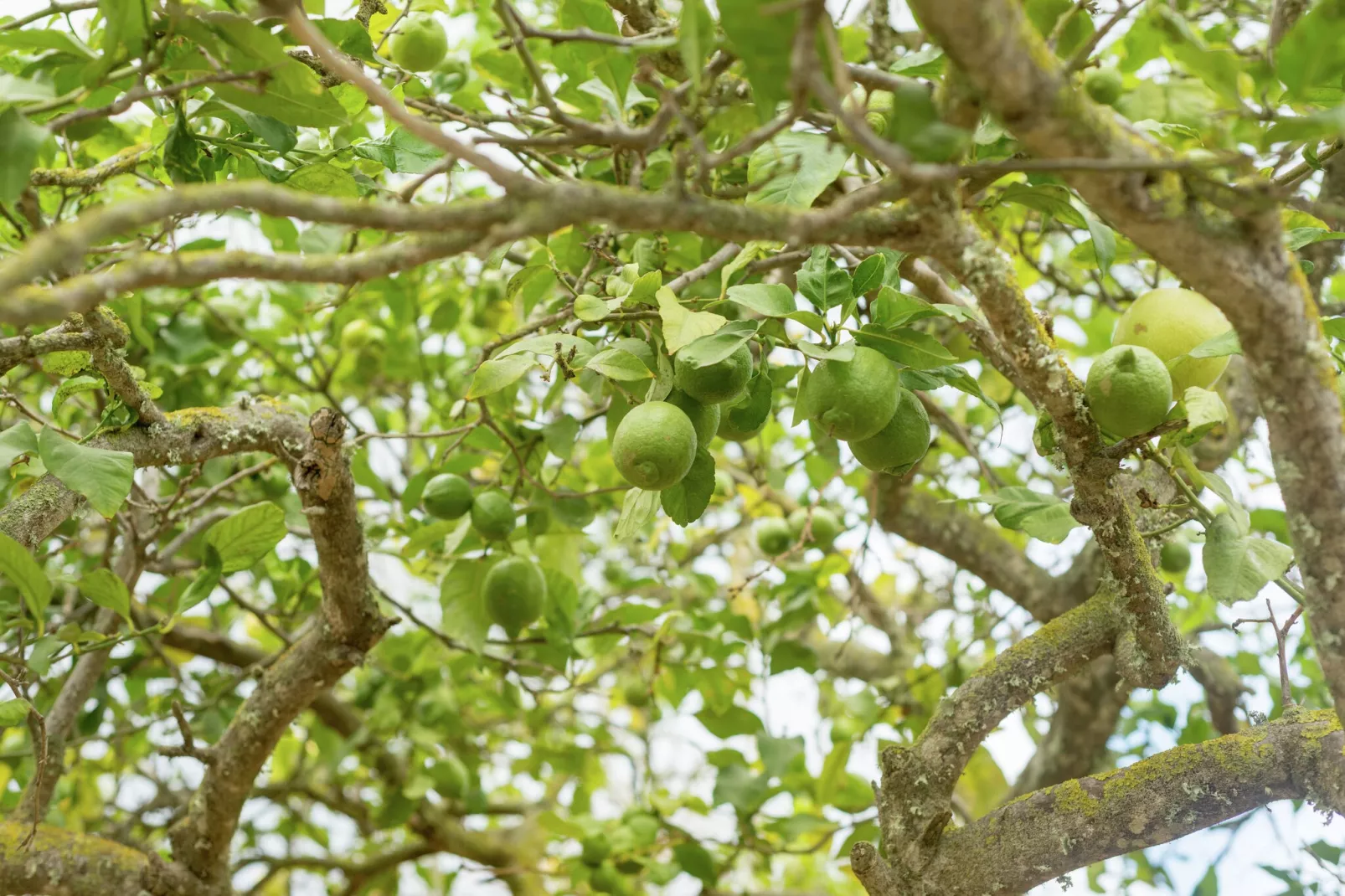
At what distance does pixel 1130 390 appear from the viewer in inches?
37.9

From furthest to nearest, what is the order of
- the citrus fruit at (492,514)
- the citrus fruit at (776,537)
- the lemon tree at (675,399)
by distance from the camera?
the citrus fruit at (776,537) → the citrus fruit at (492,514) → the lemon tree at (675,399)

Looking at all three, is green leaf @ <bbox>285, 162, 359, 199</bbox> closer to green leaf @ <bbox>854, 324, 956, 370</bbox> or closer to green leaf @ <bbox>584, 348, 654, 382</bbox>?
green leaf @ <bbox>584, 348, 654, 382</bbox>

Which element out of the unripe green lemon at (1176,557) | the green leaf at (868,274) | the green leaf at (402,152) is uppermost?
the unripe green lemon at (1176,557)

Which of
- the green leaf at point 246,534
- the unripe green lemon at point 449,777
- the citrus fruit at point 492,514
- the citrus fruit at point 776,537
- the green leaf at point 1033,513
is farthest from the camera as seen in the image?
the unripe green lemon at point 449,777

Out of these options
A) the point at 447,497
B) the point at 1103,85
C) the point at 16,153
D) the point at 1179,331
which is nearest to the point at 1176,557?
the point at 1179,331

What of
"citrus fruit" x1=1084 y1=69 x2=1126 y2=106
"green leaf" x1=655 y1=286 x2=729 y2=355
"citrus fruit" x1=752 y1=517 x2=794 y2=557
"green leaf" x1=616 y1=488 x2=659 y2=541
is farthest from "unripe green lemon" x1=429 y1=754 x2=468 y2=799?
"citrus fruit" x1=1084 y1=69 x2=1126 y2=106

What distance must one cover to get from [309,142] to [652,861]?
56.4 inches

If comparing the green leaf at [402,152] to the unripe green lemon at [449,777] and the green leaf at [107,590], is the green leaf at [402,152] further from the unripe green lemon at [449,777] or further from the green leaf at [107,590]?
the unripe green lemon at [449,777]

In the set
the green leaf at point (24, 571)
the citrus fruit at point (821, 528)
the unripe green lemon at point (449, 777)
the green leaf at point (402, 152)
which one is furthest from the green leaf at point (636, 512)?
the unripe green lemon at point (449, 777)

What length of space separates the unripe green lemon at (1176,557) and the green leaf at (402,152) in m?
1.56

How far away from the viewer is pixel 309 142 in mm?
1461

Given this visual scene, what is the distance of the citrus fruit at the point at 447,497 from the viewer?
1.61m

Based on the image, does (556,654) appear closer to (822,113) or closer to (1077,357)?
(822,113)

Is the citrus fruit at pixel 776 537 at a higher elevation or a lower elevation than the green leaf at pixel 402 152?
higher
